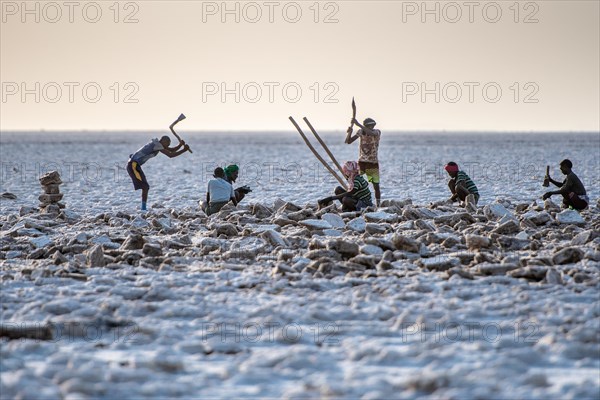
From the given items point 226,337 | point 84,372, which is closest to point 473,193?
point 226,337

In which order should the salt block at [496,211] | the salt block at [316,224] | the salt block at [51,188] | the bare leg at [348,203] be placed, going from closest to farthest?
the salt block at [316,224]
the salt block at [496,211]
the bare leg at [348,203]
the salt block at [51,188]

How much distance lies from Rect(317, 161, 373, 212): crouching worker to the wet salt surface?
13.1ft

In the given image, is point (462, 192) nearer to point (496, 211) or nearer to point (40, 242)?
point (496, 211)

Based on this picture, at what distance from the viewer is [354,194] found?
1123 centimetres

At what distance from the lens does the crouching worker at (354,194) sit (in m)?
11.2

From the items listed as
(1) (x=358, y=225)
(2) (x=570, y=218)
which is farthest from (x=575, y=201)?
(1) (x=358, y=225)

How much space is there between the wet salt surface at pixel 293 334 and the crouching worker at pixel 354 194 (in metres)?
3.98

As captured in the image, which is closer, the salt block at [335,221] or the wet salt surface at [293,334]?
the wet salt surface at [293,334]

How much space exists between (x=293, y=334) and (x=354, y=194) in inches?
248

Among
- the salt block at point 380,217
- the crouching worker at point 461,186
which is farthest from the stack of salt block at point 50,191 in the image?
the crouching worker at point 461,186

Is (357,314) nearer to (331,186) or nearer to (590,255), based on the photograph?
(590,255)

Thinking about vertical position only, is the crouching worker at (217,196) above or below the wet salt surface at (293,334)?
above

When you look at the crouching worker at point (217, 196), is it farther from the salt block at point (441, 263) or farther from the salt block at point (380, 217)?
the salt block at point (441, 263)

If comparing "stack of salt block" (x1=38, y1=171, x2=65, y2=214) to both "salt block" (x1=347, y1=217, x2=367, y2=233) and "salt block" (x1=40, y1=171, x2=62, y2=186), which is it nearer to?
"salt block" (x1=40, y1=171, x2=62, y2=186)
